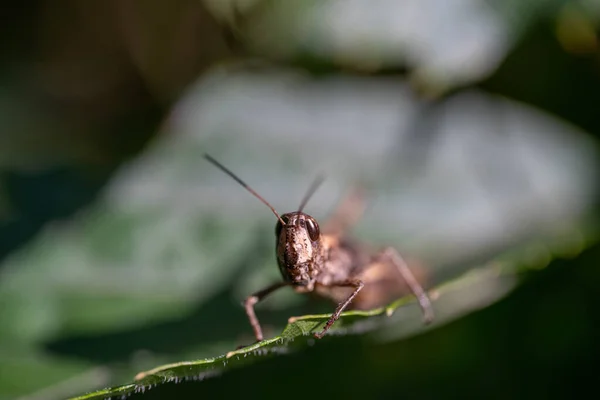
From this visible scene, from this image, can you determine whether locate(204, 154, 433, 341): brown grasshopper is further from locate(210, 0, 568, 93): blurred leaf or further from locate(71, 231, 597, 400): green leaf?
locate(210, 0, 568, 93): blurred leaf

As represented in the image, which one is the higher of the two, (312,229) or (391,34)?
(391,34)

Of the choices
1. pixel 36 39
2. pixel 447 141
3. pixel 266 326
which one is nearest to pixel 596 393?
pixel 266 326

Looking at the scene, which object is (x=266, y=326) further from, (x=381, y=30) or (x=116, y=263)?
(x=381, y=30)

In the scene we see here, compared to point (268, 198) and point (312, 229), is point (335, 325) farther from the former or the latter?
point (268, 198)

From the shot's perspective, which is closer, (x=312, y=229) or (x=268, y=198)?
(x=312, y=229)

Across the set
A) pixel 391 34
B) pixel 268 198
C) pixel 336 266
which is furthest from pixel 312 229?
pixel 391 34

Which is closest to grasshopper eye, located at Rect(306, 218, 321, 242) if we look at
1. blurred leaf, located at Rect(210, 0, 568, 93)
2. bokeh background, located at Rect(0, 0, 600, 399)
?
bokeh background, located at Rect(0, 0, 600, 399)
